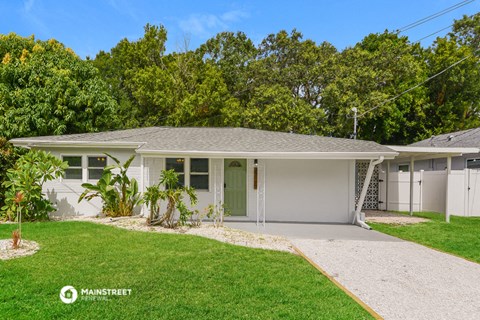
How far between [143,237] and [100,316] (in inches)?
150

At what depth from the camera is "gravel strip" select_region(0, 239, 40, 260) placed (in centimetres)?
562

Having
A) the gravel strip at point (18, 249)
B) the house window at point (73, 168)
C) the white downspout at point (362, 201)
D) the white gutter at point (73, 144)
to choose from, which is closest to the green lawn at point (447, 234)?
the white downspout at point (362, 201)

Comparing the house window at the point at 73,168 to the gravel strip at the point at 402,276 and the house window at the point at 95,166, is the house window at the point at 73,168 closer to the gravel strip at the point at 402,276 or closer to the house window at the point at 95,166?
the house window at the point at 95,166

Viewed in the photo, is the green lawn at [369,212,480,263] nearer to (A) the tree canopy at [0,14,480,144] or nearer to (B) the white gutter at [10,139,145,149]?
(B) the white gutter at [10,139,145,149]

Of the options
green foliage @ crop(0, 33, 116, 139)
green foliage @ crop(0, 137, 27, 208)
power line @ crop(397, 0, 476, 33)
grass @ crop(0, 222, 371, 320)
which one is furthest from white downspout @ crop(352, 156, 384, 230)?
green foliage @ crop(0, 33, 116, 139)

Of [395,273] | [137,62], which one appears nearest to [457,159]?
[395,273]

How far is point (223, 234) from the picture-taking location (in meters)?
7.86

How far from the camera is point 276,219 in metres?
10.1

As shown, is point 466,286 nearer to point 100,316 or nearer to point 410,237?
point 410,237

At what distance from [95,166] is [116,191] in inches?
60.8

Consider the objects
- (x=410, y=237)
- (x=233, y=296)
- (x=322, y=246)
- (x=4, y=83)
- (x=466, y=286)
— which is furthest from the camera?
(x=4, y=83)

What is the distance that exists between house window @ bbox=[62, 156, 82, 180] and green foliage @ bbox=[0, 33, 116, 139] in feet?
14.0

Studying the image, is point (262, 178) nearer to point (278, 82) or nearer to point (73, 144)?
point (73, 144)

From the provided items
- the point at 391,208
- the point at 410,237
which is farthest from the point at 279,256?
the point at 391,208
